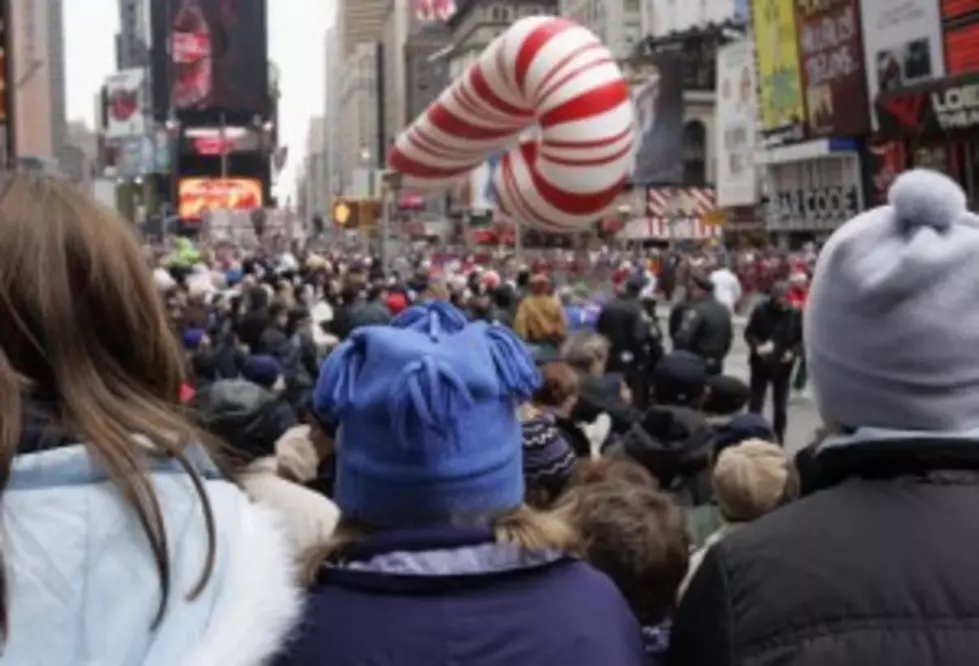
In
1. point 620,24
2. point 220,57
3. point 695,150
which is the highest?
point 220,57

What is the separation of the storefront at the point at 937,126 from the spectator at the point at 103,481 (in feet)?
135

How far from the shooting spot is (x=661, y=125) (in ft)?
254

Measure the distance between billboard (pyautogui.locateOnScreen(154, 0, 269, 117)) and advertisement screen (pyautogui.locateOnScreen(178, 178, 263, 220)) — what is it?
24.6 feet

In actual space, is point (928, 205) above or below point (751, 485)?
above

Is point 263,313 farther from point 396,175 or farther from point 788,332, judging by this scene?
point 396,175

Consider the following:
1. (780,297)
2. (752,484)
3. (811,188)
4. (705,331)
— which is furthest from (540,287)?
(811,188)

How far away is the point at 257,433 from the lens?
19.1 ft

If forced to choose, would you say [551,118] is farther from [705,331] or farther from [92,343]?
[92,343]

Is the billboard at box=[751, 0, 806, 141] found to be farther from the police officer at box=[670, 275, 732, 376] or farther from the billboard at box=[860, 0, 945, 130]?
the police officer at box=[670, 275, 732, 376]

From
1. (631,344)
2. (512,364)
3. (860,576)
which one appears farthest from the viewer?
(631,344)

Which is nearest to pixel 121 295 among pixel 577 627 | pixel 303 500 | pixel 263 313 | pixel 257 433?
pixel 577 627

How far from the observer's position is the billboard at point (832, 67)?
5056 centimetres

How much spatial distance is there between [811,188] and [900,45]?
1782 cm

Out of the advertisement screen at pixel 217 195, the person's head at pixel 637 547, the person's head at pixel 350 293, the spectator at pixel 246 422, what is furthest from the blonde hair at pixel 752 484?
the advertisement screen at pixel 217 195
